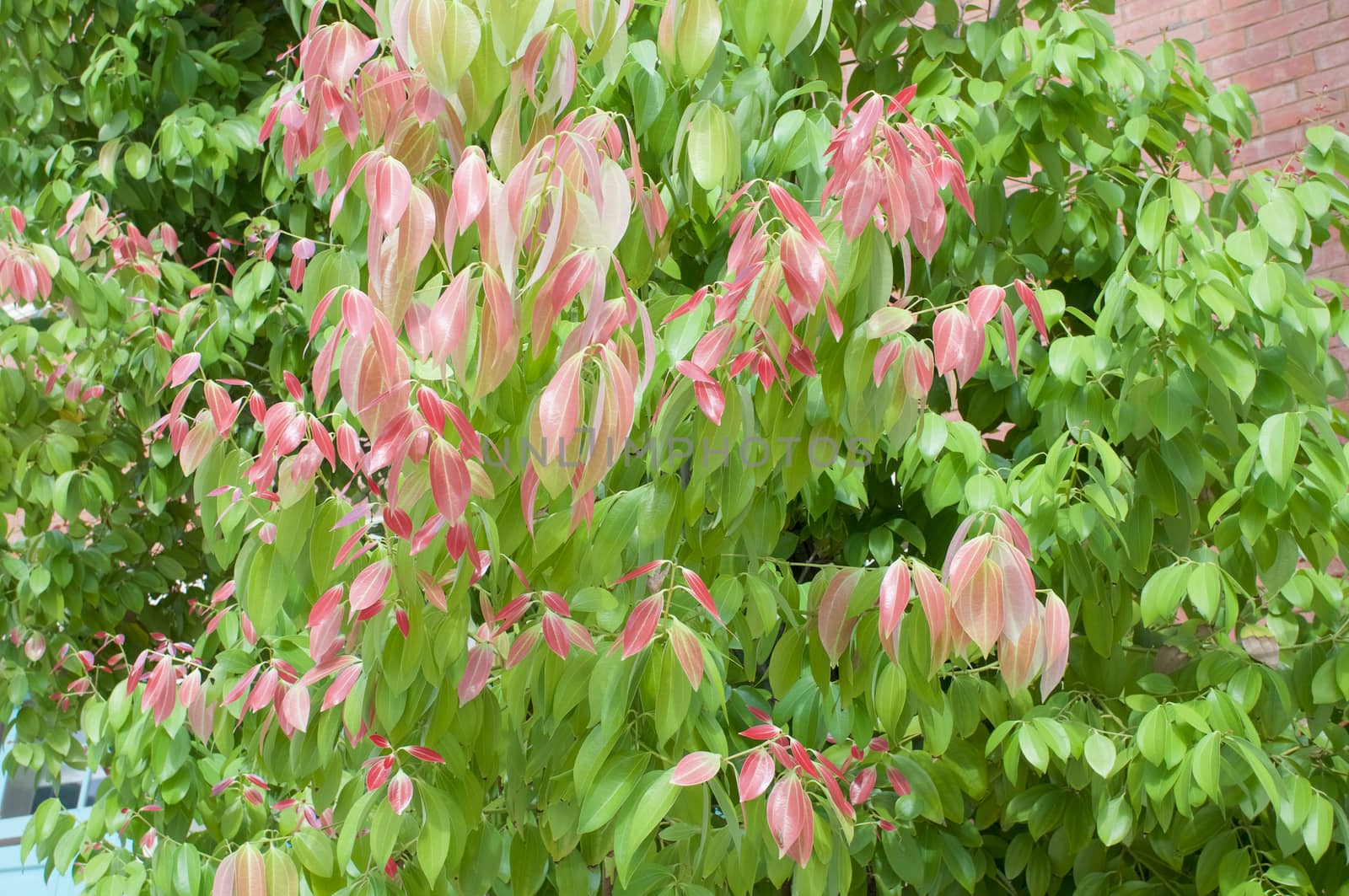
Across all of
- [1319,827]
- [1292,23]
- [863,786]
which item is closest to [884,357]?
[863,786]

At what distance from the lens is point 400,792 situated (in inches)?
38.9

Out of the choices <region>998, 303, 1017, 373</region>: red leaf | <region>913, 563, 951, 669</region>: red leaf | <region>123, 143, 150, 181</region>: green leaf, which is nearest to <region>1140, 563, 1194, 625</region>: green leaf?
<region>998, 303, 1017, 373</region>: red leaf

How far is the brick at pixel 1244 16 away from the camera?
8.80ft

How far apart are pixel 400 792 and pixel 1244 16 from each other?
2.58m

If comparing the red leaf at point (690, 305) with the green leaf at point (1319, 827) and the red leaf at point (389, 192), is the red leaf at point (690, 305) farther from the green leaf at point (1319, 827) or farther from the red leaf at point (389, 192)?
the green leaf at point (1319, 827)

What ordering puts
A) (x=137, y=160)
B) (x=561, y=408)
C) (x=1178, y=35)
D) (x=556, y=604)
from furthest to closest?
(x=1178, y=35), (x=137, y=160), (x=556, y=604), (x=561, y=408)

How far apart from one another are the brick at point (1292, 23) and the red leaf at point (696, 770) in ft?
7.93

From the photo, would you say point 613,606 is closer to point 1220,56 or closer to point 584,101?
point 584,101

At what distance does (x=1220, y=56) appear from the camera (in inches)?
108

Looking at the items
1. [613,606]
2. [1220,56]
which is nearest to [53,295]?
[613,606]

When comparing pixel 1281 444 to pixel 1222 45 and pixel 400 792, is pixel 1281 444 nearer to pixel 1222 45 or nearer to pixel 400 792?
pixel 400 792

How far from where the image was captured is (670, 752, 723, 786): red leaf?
902 mm

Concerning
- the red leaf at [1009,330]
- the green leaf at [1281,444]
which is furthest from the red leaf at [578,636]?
the green leaf at [1281,444]

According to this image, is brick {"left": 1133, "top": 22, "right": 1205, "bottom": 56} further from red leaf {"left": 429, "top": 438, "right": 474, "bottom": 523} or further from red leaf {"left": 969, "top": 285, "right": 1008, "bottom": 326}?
red leaf {"left": 429, "top": 438, "right": 474, "bottom": 523}
